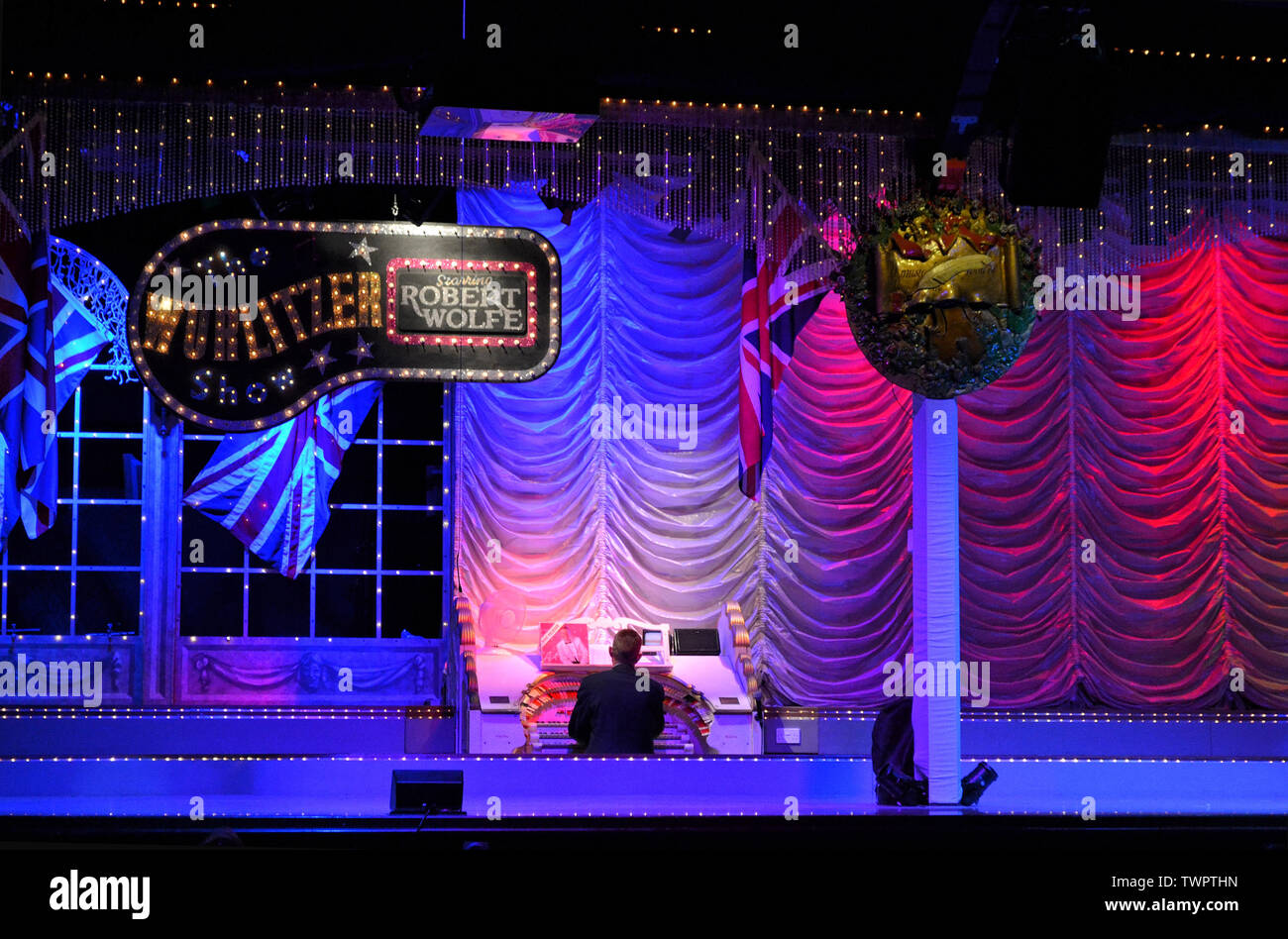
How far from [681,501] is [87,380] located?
3333 millimetres

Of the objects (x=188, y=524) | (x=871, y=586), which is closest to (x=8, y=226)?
(x=188, y=524)

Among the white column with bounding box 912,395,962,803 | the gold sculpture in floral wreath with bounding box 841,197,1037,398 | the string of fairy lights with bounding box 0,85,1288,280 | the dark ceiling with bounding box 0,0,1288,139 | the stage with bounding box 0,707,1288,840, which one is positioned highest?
the dark ceiling with bounding box 0,0,1288,139

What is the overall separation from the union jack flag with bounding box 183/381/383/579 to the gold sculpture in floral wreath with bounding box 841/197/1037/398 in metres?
3.44

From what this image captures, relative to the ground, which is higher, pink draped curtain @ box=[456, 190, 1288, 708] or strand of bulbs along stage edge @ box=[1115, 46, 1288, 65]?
strand of bulbs along stage edge @ box=[1115, 46, 1288, 65]

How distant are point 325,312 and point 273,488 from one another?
1608 millimetres

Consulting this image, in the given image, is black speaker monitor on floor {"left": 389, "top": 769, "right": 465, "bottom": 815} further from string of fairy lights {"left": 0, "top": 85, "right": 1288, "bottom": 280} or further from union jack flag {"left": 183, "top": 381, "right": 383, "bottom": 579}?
union jack flag {"left": 183, "top": 381, "right": 383, "bottom": 579}

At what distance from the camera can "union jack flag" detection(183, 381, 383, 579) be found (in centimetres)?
755

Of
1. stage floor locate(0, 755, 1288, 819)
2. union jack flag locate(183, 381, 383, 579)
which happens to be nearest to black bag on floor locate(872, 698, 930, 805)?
stage floor locate(0, 755, 1288, 819)

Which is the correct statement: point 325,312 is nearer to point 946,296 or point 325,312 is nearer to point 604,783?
point 604,783

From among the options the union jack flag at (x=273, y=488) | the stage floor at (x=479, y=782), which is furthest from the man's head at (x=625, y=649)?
the union jack flag at (x=273, y=488)

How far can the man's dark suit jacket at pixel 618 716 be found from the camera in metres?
5.84

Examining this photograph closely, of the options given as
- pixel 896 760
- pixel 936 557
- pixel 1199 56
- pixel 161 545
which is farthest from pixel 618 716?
pixel 1199 56

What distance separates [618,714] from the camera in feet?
19.2

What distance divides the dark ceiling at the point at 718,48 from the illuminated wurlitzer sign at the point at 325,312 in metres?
0.72
